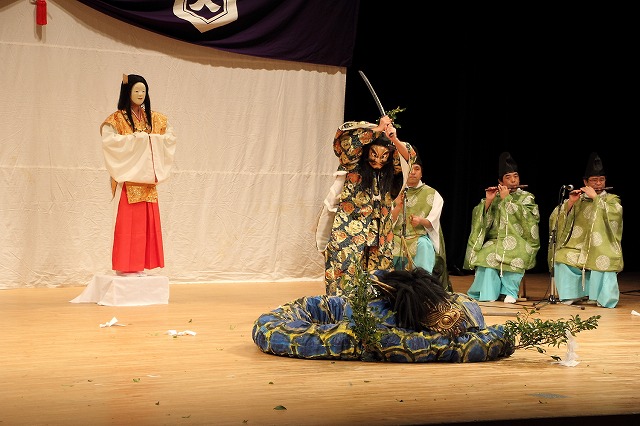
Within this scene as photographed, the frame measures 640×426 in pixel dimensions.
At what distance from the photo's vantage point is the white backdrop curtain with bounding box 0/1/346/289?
7.62m

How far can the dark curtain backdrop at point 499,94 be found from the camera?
29.9 feet

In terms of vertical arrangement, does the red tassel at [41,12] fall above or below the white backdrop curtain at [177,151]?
above

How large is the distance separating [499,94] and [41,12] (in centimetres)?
455

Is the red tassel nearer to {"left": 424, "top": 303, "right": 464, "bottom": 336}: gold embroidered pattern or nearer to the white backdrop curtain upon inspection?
the white backdrop curtain

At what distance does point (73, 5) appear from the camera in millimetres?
7746

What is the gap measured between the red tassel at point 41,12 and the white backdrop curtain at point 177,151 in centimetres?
8

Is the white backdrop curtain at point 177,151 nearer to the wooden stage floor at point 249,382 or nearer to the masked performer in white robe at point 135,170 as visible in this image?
the masked performer in white robe at point 135,170

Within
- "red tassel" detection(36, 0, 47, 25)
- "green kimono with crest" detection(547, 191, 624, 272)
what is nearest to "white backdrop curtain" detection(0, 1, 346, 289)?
"red tassel" detection(36, 0, 47, 25)

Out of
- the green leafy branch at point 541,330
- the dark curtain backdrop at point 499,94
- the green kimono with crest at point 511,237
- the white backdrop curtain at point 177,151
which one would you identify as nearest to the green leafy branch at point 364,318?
the green leafy branch at point 541,330

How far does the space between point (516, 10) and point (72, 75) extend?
4376mm

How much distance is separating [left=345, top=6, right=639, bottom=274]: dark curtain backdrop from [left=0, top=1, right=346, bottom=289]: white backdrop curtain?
660mm

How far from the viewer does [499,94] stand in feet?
31.6

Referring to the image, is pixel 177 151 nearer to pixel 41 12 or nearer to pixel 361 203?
pixel 41 12

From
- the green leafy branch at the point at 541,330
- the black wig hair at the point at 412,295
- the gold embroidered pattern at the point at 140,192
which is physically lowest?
the green leafy branch at the point at 541,330
